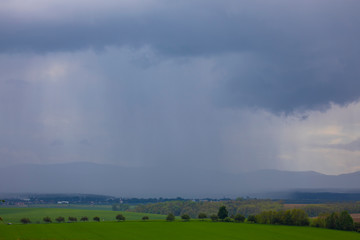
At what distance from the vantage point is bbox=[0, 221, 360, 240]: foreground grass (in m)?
80.6

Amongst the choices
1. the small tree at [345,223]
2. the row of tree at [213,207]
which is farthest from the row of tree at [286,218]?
the row of tree at [213,207]

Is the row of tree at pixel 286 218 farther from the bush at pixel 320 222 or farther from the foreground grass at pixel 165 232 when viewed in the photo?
the foreground grass at pixel 165 232

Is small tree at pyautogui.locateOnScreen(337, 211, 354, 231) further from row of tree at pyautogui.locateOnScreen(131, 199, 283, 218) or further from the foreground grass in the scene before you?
row of tree at pyautogui.locateOnScreen(131, 199, 283, 218)

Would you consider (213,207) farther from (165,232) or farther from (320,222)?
(165,232)

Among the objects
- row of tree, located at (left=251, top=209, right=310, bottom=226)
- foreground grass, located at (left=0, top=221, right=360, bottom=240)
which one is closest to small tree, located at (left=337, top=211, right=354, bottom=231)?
foreground grass, located at (left=0, top=221, right=360, bottom=240)

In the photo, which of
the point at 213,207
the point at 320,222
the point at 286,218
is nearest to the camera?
the point at 320,222

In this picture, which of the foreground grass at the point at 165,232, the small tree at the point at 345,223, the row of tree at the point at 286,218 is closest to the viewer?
the foreground grass at the point at 165,232

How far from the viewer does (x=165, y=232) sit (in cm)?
9000

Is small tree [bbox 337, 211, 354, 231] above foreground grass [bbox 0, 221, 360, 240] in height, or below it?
above

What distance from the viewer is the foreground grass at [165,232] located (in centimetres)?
8056

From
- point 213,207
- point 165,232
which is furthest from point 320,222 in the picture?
point 213,207

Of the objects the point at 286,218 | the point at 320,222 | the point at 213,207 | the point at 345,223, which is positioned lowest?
the point at 213,207

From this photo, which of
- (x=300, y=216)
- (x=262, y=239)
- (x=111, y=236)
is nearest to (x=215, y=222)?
(x=300, y=216)

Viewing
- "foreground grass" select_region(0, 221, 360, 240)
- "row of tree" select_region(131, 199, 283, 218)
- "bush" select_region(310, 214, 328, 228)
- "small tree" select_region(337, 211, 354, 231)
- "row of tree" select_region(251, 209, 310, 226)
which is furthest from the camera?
"row of tree" select_region(131, 199, 283, 218)
